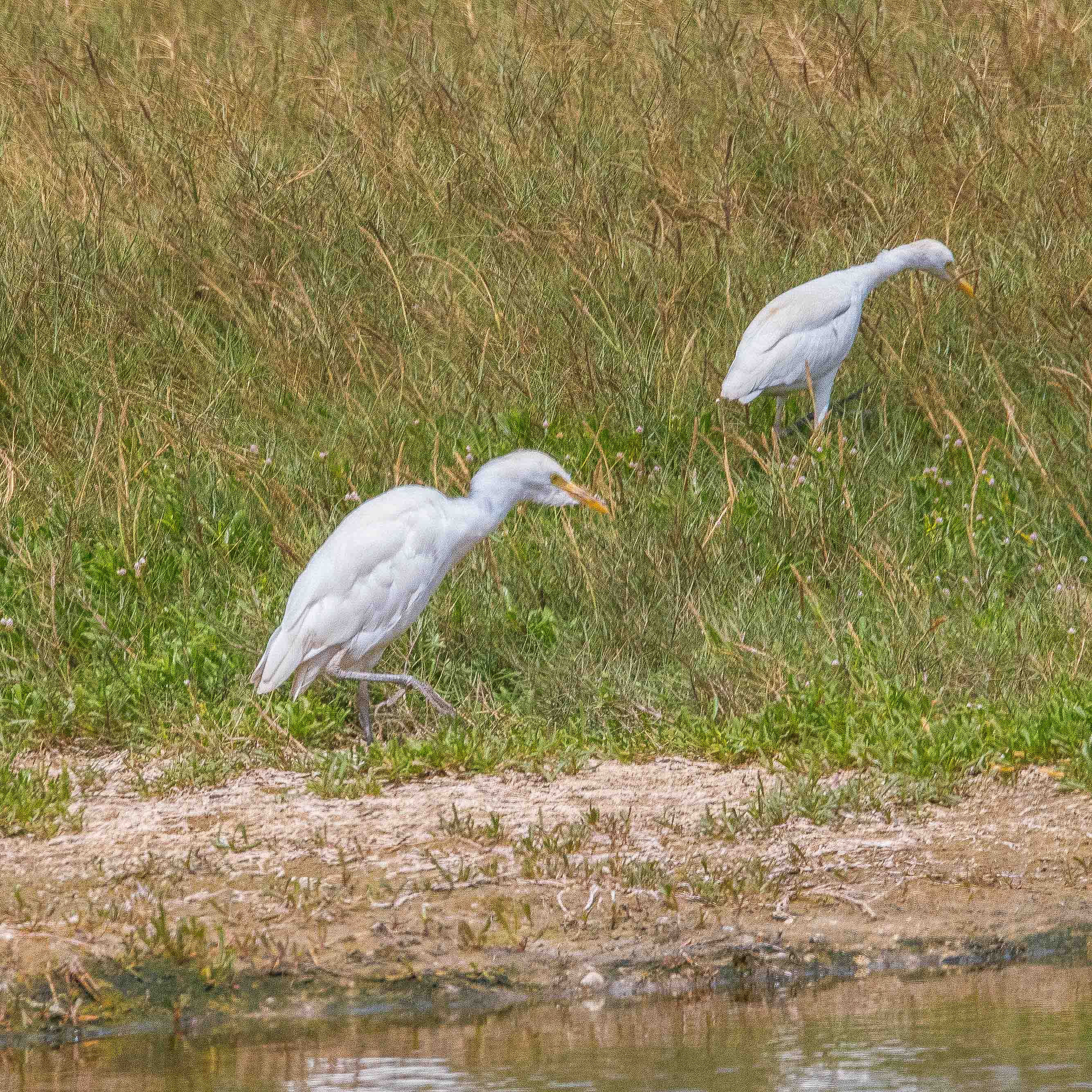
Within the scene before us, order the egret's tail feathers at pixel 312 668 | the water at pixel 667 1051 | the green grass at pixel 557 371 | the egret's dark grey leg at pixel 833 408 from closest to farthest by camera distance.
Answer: the water at pixel 667 1051 < the egret's tail feathers at pixel 312 668 < the green grass at pixel 557 371 < the egret's dark grey leg at pixel 833 408

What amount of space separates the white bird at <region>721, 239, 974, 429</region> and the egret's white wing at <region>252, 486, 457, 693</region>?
2068 millimetres

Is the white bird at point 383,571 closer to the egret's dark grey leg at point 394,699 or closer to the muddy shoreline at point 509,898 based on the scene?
the egret's dark grey leg at point 394,699

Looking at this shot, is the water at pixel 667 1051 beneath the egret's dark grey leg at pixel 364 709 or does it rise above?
beneath

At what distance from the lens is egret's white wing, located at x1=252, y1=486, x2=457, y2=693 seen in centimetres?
536

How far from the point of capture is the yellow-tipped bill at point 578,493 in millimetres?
5637

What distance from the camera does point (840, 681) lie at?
5.48 metres

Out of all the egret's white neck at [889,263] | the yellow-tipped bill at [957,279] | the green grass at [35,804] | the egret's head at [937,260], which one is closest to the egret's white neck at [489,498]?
the green grass at [35,804]

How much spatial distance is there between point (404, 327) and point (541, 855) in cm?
405

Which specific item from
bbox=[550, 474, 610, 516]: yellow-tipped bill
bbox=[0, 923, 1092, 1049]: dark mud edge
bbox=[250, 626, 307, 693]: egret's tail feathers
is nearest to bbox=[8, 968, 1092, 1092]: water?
bbox=[0, 923, 1092, 1049]: dark mud edge

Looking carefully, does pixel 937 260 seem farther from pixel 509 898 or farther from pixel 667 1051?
pixel 667 1051

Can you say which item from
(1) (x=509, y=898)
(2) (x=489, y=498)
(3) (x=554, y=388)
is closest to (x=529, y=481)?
(2) (x=489, y=498)

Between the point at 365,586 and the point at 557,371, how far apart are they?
2439 mm

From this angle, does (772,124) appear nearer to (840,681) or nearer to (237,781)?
(840,681)

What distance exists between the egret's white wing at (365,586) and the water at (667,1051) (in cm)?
168
